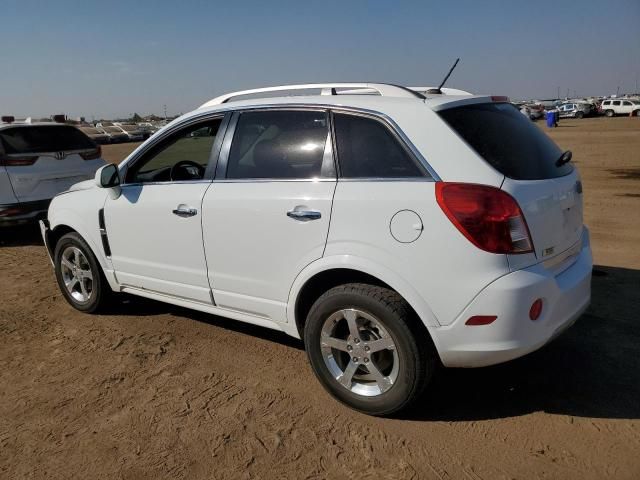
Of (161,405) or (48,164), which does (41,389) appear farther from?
(48,164)

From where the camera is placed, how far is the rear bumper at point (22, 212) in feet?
24.6

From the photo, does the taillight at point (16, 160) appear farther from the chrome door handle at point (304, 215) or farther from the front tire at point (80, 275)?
the chrome door handle at point (304, 215)

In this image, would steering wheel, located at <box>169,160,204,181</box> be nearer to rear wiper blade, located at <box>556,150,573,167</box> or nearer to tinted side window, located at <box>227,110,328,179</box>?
tinted side window, located at <box>227,110,328,179</box>

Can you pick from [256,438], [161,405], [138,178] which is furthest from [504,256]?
[138,178]

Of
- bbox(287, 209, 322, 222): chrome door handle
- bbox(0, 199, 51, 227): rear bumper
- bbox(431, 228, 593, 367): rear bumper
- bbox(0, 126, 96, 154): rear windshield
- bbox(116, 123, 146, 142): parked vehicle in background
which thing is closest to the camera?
bbox(431, 228, 593, 367): rear bumper

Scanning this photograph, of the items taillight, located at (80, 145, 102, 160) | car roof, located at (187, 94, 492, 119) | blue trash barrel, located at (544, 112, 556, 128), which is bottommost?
blue trash barrel, located at (544, 112, 556, 128)

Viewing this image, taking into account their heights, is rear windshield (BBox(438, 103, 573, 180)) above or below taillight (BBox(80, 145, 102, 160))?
above

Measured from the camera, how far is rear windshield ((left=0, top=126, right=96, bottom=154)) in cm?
772

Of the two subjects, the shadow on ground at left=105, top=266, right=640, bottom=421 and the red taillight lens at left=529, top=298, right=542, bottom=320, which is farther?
the shadow on ground at left=105, top=266, right=640, bottom=421

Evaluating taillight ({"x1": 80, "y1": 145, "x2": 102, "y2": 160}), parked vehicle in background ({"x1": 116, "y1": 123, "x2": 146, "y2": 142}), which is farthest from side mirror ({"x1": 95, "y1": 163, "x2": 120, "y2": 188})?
parked vehicle in background ({"x1": 116, "y1": 123, "x2": 146, "y2": 142})

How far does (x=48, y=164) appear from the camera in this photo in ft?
25.7

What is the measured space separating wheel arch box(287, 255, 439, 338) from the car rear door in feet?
19.1

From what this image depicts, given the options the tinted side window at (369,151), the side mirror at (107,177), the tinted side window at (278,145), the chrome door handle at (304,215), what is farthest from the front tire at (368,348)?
the side mirror at (107,177)

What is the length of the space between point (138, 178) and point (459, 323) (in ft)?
9.19
